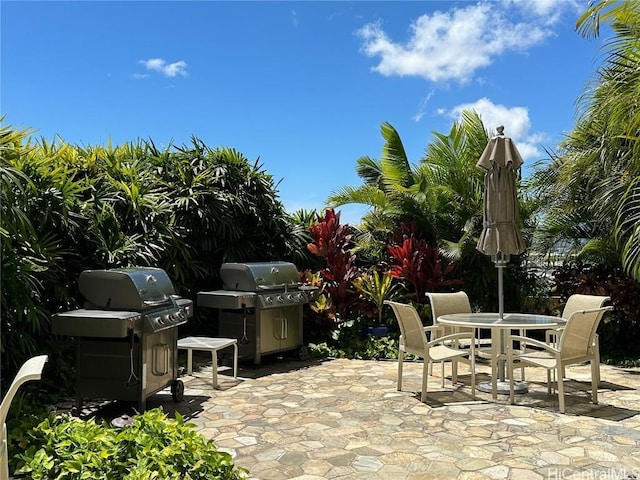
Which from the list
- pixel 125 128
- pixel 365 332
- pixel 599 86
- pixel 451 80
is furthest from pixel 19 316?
pixel 451 80

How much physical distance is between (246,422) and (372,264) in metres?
5.56

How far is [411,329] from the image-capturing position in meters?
5.78

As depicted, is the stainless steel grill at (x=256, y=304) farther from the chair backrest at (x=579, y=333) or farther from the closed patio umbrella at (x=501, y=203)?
the chair backrest at (x=579, y=333)

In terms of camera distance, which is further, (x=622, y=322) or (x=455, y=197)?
(x=455, y=197)

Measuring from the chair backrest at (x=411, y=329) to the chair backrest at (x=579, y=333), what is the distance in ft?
4.10

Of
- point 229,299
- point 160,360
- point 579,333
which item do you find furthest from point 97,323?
point 579,333

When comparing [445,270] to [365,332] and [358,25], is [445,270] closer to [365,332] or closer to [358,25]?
[365,332]

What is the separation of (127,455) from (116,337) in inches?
62.8

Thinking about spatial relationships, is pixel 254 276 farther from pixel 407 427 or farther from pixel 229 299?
pixel 407 427

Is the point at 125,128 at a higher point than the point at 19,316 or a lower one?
higher

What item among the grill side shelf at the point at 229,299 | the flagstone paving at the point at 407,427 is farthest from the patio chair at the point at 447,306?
the grill side shelf at the point at 229,299

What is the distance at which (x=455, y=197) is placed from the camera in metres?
9.19

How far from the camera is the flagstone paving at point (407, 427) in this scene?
3.76 meters

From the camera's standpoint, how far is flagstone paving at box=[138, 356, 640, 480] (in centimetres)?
376
